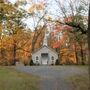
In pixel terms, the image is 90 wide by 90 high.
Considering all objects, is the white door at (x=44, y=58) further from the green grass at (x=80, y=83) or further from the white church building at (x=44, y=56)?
the green grass at (x=80, y=83)

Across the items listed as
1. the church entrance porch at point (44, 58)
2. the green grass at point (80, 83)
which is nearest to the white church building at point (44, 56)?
the church entrance porch at point (44, 58)

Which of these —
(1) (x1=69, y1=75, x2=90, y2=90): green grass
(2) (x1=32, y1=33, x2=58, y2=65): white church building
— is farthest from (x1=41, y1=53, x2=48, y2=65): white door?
(1) (x1=69, y1=75, x2=90, y2=90): green grass

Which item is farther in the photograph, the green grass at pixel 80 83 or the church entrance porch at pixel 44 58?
the church entrance porch at pixel 44 58

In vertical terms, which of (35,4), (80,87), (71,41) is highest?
(35,4)

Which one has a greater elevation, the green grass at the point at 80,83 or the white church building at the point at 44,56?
the white church building at the point at 44,56

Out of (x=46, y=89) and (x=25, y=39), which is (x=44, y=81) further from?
(x=25, y=39)

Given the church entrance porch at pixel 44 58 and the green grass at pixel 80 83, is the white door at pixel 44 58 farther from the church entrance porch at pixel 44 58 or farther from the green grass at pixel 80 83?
the green grass at pixel 80 83

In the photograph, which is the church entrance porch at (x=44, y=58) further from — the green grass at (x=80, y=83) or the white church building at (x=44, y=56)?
the green grass at (x=80, y=83)

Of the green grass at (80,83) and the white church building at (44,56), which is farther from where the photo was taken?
the white church building at (44,56)

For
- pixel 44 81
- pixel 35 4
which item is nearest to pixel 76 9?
pixel 35 4

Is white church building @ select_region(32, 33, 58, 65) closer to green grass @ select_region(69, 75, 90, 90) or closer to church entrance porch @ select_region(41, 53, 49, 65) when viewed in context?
church entrance porch @ select_region(41, 53, 49, 65)

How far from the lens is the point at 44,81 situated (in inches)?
839

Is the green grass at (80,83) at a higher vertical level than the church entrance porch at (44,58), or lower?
lower

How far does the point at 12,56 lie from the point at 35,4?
38.3ft
